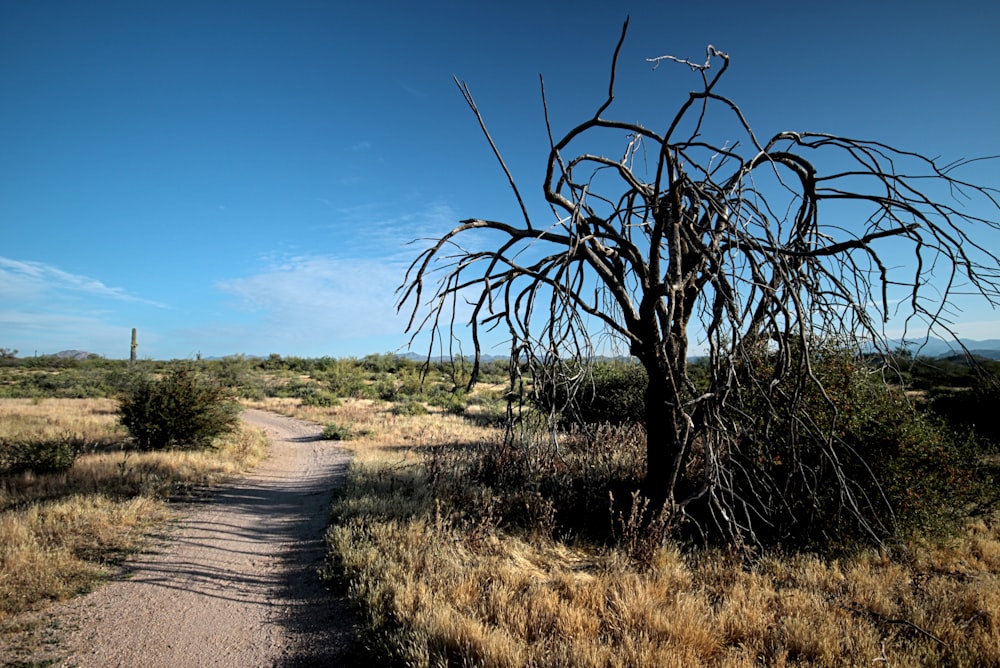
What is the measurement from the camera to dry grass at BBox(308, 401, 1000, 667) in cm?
362

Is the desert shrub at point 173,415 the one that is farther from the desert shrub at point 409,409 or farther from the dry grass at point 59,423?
the desert shrub at point 409,409

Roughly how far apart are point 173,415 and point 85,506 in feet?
20.1

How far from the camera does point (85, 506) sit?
7.24 m

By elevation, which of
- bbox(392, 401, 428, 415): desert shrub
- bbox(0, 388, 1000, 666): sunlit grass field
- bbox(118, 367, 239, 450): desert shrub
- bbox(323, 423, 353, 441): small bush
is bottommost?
bbox(323, 423, 353, 441): small bush

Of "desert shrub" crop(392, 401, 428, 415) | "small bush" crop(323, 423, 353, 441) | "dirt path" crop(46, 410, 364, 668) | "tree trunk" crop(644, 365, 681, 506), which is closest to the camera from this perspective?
"dirt path" crop(46, 410, 364, 668)

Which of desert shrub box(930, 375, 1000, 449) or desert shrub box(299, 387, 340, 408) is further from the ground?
desert shrub box(930, 375, 1000, 449)

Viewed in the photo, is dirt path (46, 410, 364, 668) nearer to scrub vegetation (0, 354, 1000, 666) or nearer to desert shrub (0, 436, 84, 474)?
scrub vegetation (0, 354, 1000, 666)

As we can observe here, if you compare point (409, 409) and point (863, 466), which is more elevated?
point (863, 466)

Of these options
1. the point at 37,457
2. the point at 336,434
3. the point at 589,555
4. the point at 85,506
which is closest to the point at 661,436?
the point at 589,555

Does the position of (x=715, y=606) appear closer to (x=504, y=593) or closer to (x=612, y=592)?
(x=612, y=592)

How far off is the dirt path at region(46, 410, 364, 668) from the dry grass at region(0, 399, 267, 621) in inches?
17.9

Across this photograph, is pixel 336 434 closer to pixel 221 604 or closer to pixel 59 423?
pixel 59 423

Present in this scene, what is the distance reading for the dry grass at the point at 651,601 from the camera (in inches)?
142

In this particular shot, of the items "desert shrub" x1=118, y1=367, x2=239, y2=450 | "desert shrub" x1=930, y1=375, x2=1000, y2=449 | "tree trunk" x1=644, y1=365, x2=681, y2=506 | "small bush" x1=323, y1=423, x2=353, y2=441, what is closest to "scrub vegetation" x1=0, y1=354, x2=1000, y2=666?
"tree trunk" x1=644, y1=365, x2=681, y2=506
